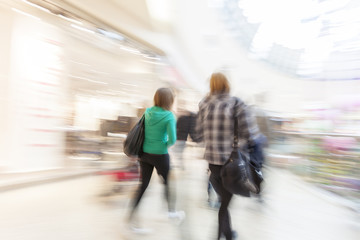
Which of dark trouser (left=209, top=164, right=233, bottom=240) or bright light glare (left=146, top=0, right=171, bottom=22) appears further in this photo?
bright light glare (left=146, top=0, right=171, bottom=22)

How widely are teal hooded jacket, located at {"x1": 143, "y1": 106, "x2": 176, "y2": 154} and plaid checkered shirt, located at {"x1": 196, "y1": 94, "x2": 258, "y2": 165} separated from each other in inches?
15.0

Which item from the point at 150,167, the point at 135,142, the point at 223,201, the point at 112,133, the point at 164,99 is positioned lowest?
the point at 223,201

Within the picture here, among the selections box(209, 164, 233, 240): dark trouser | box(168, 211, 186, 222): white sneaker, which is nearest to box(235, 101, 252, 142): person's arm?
box(209, 164, 233, 240): dark trouser

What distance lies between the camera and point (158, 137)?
204 cm

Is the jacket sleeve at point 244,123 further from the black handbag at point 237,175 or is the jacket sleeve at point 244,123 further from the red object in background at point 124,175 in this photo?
the red object in background at point 124,175

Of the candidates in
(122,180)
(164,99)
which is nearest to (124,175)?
(122,180)

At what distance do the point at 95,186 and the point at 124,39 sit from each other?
311 centimetres

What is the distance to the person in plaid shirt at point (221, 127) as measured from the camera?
1628 millimetres

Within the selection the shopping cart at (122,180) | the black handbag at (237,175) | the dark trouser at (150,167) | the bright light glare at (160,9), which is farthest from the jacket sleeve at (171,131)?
the bright light glare at (160,9)

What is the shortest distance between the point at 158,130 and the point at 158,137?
61 millimetres

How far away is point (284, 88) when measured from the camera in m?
15.7

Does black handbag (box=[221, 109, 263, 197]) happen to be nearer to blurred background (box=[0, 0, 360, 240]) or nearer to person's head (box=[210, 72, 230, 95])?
person's head (box=[210, 72, 230, 95])

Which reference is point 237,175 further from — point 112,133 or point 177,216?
point 112,133

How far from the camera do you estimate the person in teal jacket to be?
2.02 meters
